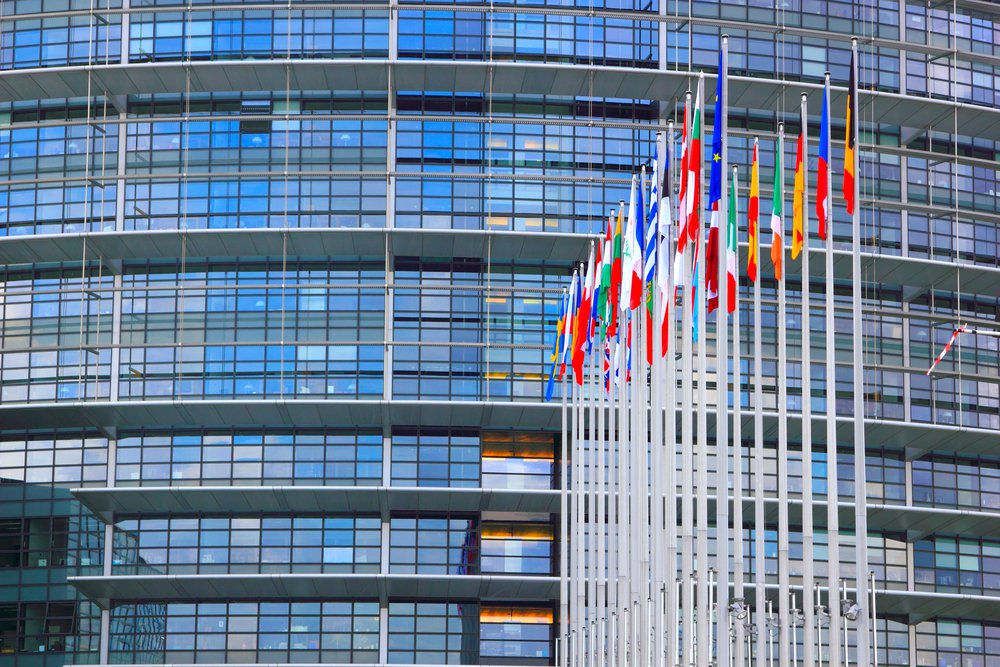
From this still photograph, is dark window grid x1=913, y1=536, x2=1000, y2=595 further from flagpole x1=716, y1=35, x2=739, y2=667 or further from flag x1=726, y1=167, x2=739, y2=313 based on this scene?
flagpole x1=716, y1=35, x2=739, y2=667

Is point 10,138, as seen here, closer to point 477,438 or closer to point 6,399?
point 6,399

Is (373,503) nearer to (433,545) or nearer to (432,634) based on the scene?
(433,545)

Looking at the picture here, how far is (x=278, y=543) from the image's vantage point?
63656 millimetres

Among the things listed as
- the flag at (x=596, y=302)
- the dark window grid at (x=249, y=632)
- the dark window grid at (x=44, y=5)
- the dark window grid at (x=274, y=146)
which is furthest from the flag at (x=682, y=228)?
the dark window grid at (x=44, y=5)

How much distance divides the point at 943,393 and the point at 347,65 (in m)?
28.1

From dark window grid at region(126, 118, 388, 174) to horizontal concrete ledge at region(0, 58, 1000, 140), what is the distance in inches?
59.3

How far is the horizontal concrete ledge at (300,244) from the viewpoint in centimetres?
6294

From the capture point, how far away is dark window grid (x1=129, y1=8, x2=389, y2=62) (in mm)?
64562

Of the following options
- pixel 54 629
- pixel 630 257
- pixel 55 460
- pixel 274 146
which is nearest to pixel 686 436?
pixel 630 257

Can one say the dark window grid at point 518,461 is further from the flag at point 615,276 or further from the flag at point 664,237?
the flag at point 664,237

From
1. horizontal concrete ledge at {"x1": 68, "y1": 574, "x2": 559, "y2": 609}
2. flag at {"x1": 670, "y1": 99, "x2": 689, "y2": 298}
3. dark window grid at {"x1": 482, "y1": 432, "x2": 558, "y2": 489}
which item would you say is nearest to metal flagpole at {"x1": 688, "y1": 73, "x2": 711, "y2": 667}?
flag at {"x1": 670, "y1": 99, "x2": 689, "y2": 298}

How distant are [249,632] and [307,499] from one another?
19.6ft

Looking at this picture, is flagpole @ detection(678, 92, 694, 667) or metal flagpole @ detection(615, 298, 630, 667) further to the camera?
metal flagpole @ detection(615, 298, 630, 667)

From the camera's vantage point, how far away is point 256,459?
63.8m
